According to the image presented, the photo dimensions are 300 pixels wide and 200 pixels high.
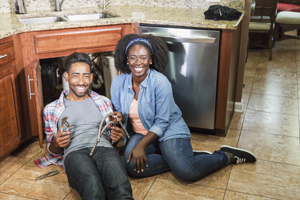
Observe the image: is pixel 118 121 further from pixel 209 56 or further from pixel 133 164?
pixel 209 56

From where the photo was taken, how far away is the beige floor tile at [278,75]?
3.91m

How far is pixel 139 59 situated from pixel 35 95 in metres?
0.69

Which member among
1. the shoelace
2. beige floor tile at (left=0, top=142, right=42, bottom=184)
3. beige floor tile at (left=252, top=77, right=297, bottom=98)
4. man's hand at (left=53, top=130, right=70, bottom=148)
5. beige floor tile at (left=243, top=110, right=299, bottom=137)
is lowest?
beige floor tile at (left=0, top=142, right=42, bottom=184)

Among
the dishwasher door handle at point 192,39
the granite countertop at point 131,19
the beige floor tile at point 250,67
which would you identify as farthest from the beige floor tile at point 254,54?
the dishwasher door handle at point 192,39

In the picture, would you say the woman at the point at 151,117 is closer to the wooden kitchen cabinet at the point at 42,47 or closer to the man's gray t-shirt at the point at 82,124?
the man's gray t-shirt at the point at 82,124

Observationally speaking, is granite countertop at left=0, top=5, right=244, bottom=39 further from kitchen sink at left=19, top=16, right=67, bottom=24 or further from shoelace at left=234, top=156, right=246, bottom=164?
shoelace at left=234, top=156, right=246, bottom=164

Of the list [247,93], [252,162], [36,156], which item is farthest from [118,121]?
[247,93]

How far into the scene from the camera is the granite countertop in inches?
89.6

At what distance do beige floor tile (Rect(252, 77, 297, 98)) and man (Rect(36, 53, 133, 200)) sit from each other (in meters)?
2.03

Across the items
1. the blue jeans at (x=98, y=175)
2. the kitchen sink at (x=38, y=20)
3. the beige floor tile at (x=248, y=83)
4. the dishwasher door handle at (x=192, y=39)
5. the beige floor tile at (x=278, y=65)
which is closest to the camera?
the blue jeans at (x=98, y=175)

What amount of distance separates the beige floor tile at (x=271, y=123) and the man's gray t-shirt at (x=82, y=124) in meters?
1.31

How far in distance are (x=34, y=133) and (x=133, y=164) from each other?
86 cm

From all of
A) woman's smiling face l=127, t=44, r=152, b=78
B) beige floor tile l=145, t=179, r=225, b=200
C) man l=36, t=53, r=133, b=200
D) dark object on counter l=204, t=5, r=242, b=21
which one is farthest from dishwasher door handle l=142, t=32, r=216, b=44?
beige floor tile l=145, t=179, r=225, b=200

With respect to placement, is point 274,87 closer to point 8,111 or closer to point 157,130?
point 157,130
